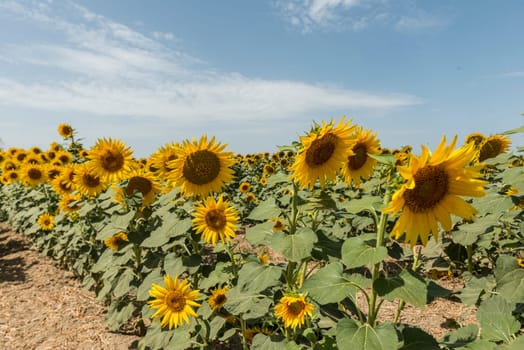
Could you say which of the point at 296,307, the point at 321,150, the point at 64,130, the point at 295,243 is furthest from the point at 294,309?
the point at 64,130

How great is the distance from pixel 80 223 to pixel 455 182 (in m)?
5.42

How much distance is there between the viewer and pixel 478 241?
13.6 feet

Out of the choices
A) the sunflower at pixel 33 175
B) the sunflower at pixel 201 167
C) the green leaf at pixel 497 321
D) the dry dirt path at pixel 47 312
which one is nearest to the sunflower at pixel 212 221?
the sunflower at pixel 201 167

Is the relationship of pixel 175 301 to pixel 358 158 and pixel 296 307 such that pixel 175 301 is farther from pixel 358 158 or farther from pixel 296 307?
pixel 358 158

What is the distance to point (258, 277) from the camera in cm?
242

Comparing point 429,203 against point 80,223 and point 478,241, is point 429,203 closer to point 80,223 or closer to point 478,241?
point 478,241

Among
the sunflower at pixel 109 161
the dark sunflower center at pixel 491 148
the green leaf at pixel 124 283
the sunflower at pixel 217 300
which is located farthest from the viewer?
the dark sunflower center at pixel 491 148

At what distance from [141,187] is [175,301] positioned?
4.78ft

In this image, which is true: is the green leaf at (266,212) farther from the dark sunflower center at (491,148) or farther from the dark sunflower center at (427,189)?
the dark sunflower center at (491,148)

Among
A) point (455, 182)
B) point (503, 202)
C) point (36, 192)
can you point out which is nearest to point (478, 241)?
point (503, 202)

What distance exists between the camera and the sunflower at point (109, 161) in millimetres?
4055

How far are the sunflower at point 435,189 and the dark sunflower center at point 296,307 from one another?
1007 millimetres

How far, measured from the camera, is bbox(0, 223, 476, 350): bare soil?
433 centimetres

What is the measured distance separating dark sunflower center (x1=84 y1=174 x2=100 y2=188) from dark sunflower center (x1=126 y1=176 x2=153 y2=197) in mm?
927
